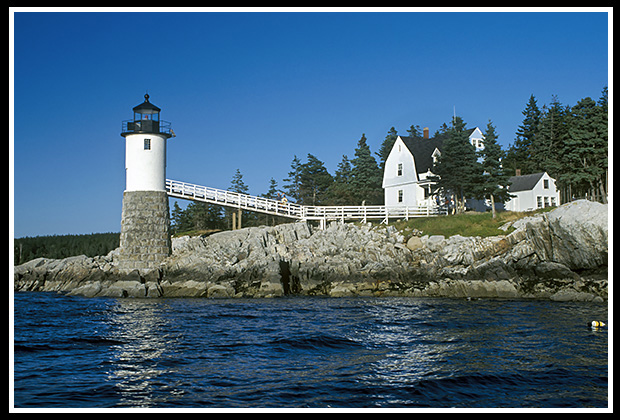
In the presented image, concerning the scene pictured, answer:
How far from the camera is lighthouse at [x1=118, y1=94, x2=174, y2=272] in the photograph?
108ft

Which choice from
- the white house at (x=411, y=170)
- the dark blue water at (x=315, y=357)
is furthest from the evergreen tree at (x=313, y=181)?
the dark blue water at (x=315, y=357)

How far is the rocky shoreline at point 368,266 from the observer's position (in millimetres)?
27266

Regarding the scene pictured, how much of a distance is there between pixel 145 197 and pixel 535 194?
30.1 metres

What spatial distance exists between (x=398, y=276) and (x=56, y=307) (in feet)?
54.8

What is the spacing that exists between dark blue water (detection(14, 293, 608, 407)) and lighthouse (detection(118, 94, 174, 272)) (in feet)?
30.5

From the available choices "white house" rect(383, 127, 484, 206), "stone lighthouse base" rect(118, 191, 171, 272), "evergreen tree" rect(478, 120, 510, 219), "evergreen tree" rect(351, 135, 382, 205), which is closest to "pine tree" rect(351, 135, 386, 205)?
"evergreen tree" rect(351, 135, 382, 205)

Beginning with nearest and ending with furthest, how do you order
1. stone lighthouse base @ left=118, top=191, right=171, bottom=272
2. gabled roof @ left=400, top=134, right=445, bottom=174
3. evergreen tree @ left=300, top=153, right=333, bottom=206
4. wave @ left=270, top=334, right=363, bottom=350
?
wave @ left=270, top=334, right=363, bottom=350 → stone lighthouse base @ left=118, top=191, right=171, bottom=272 → gabled roof @ left=400, top=134, right=445, bottom=174 → evergreen tree @ left=300, top=153, right=333, bottom=206

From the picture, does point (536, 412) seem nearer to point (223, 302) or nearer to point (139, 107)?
point (223, 302)

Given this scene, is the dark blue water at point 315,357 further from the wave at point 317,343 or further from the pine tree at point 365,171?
the pine tree at point 365,171

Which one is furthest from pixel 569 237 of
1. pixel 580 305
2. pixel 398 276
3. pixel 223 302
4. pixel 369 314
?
pixel 223 302

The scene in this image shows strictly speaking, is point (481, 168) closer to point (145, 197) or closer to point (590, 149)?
point (590, 149)

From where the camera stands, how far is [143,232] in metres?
33.2

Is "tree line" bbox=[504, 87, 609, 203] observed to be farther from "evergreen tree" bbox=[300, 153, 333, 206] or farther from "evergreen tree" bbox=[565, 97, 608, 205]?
"evergreen tree" bbox=[300, 153, 333, 206]

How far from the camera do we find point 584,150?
3900 centimetres
